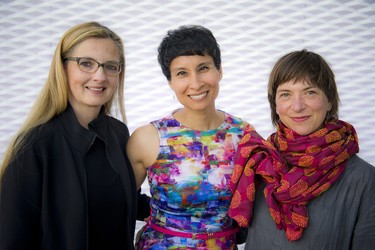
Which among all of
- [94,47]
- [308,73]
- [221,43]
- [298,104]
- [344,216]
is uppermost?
[221,43]

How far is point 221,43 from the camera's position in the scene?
3.35 meters

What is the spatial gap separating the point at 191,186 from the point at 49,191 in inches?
23.2

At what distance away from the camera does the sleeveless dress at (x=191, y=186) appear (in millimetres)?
1534

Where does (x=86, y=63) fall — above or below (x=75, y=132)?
above

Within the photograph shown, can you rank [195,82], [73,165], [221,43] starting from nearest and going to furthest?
[73,165], [195,82], [221,43]

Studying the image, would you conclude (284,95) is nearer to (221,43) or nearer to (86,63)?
(86,63)

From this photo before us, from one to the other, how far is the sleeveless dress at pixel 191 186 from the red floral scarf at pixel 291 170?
4.5 inches

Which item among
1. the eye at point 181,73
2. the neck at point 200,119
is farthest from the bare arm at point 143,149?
the eye at point 181,73

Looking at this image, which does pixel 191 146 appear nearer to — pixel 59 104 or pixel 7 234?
pixel 59 104

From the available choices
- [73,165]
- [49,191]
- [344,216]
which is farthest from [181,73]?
[344,216]

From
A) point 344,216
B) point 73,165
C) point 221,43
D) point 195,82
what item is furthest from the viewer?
point 221,43

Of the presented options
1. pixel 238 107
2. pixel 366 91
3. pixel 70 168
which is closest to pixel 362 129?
pixel 366 91

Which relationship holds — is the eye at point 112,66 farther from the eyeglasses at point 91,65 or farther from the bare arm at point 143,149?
the bare arm at point 143,149

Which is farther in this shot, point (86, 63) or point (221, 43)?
point (221, 43)
